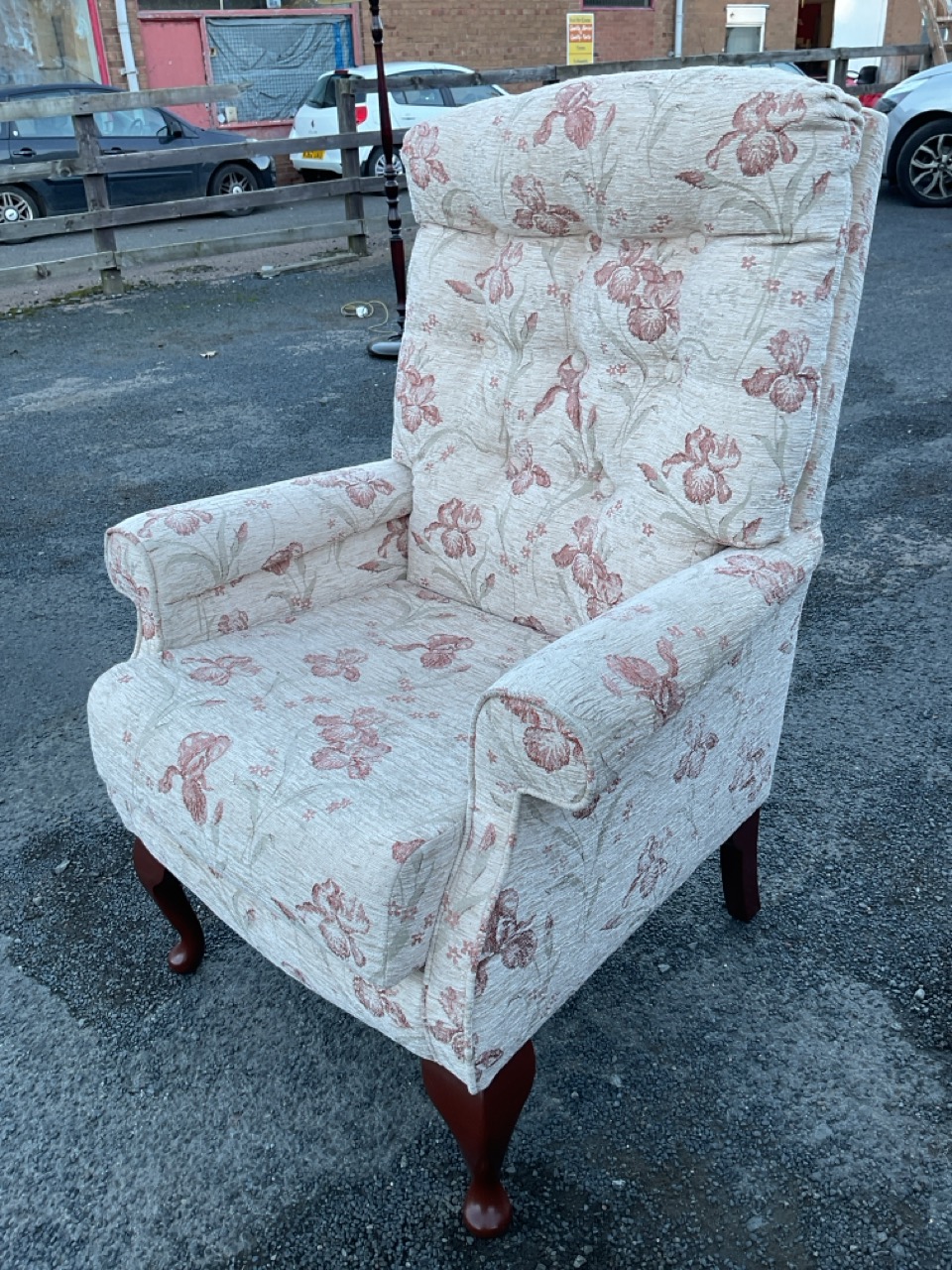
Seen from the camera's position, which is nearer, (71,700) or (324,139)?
(71,700)

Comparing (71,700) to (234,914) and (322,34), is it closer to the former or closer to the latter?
(234,914)

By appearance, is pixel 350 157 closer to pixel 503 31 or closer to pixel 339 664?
pixel 339 664

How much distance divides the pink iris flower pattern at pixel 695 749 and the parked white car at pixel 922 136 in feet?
24.0

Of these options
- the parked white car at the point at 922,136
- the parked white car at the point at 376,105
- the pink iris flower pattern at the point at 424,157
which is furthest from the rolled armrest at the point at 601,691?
the parked white car at the point at 376,105

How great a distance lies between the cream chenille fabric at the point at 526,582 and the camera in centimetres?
122

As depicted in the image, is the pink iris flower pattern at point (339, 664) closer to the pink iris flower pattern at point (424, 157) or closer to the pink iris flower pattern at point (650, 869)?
the pink iris flower pattern at point (650, 869)

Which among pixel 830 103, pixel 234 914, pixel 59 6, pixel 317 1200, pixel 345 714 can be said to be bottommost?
pixel 317 1200

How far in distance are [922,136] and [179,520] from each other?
8012 mm

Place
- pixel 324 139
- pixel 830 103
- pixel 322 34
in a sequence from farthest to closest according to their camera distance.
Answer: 1. pixel 322 34
2. pixel 324 139
3. pixel 830 103

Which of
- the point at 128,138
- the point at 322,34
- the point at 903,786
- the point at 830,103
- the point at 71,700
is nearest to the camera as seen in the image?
the point at 830,103

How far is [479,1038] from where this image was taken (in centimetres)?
124

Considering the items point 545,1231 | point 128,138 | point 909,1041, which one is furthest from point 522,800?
point 128,138

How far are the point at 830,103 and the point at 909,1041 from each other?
135 centimetres

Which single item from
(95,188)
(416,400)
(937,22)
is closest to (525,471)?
(416,400)
